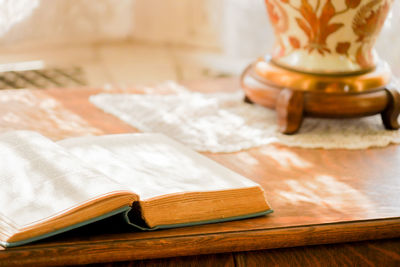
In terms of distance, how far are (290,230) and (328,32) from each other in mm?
444

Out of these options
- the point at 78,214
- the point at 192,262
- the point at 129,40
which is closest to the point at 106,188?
the point at 78,214

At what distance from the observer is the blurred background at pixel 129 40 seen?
1.71 m

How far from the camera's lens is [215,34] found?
6.41 feet

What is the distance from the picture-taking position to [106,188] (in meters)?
0.64

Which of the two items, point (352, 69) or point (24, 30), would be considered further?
point (24, 30)

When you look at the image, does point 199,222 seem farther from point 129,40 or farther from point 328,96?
point 129,40

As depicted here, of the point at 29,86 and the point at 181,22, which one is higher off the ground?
the point at 181,22

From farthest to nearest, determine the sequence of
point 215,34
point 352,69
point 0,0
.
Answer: point 215,34, point 0,0, point 352,69

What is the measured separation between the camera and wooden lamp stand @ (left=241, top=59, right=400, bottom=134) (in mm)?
1008

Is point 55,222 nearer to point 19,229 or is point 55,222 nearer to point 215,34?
point 19,229

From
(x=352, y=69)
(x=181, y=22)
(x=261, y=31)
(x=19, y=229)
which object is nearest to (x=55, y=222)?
(x=19, y=229)

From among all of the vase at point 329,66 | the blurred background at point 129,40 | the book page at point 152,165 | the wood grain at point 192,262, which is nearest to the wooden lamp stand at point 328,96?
the vase at point 329,66

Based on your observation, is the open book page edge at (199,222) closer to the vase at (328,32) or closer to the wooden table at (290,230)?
the wooden table at (290,230)

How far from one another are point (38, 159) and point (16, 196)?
0.26 ft
